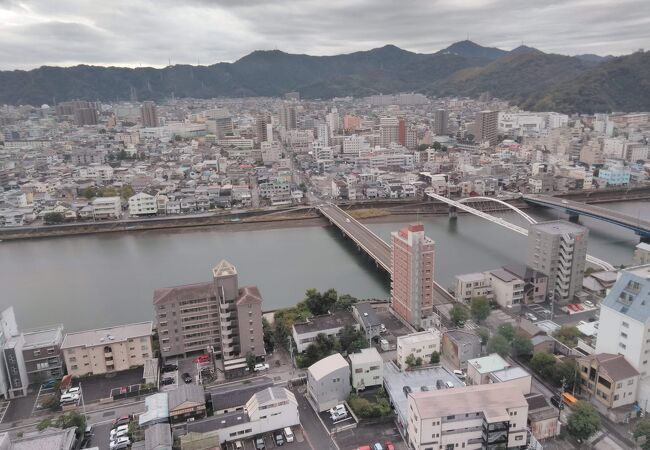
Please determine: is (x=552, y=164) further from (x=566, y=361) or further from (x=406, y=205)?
(x=566, y=361)

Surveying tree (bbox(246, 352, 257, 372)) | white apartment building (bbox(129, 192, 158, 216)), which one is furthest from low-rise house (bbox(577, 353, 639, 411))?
white apartment building (bbox(129, 192, 158, 216))

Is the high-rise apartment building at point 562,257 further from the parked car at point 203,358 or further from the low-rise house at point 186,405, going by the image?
the low-rise house at point 186,405

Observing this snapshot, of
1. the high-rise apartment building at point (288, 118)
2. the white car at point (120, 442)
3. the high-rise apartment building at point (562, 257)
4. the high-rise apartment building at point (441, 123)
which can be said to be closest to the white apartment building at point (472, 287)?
the high-rise apartment building at point (562, 257)

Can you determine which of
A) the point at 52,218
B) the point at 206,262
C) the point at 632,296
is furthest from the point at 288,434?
the point at 52,218

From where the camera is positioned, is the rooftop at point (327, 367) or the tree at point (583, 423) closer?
the tree at point (583, 423)

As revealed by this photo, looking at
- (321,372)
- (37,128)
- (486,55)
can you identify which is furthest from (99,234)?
(486,55)
